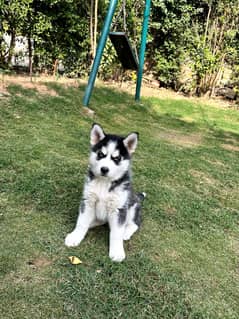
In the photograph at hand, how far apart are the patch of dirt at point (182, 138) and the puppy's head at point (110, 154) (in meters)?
4.45

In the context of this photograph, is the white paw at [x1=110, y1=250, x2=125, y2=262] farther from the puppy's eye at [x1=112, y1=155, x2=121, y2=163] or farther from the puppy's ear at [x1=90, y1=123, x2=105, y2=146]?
the puppy's ear at [x1=90, y1=123, x2=105, y2=146]

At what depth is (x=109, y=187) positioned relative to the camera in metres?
3.12

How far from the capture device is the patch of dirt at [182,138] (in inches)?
299

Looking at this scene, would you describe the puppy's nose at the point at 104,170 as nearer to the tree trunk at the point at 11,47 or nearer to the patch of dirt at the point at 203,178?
the patch of dirt at the point at 203,178

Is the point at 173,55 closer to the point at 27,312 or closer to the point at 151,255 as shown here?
the point at 151,255

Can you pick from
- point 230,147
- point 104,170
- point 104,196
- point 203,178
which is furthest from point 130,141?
point 230,147

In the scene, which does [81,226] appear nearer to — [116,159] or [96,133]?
[116,159]

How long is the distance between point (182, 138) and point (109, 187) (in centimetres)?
516

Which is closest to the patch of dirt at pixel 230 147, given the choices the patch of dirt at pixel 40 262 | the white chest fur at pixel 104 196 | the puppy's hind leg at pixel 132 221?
the puppy's hind leg at pixel 132 221

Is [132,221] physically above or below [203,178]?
above

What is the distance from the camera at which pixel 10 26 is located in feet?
33.1

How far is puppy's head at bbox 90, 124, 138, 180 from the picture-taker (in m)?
3.00

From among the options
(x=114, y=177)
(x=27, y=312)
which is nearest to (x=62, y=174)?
(x=114, y=177)

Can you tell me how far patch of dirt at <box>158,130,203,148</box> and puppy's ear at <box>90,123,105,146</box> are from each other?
14.7 ft
